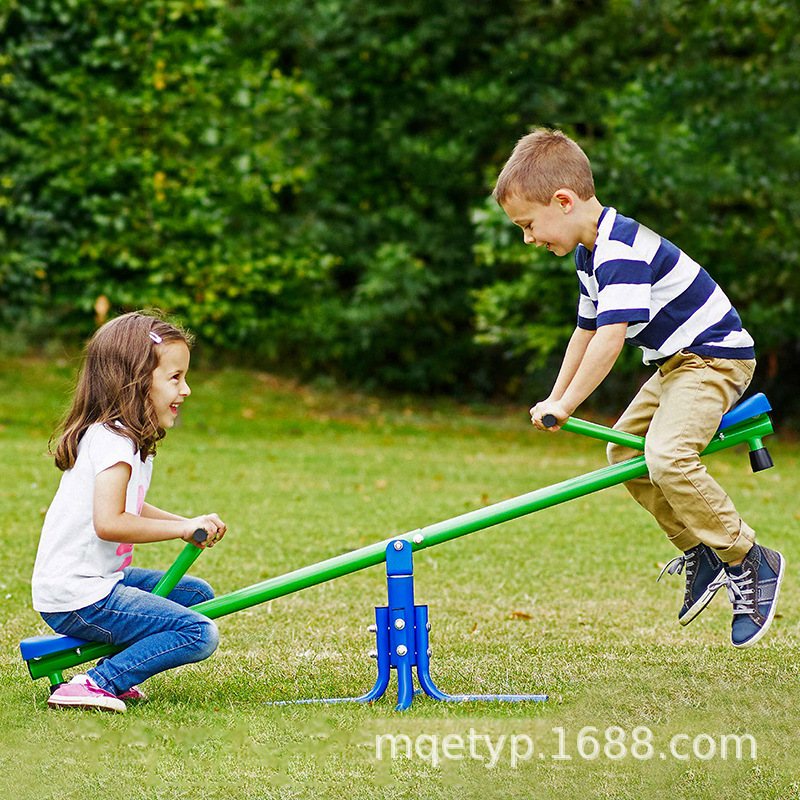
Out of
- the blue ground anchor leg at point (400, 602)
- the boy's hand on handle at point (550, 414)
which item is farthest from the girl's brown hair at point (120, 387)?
the boy's hand on handle at point (550, 414)

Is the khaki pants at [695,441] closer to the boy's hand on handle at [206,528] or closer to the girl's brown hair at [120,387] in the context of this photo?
the boy's hand on handle at [206,528]

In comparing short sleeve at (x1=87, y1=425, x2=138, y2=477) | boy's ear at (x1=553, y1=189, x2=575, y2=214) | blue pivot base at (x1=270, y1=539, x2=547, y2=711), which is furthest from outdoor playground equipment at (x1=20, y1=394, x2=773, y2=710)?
boy's ear at (x1=553, y1=189, x2=575, y2=214)

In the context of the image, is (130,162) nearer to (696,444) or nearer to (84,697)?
(84,697)

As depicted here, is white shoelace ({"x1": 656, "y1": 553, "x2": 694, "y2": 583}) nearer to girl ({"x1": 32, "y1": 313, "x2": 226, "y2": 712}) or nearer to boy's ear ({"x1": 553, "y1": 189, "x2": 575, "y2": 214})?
boy's ear ({"x1": 553, "y1": 189, "x2": 575, "y2": 214})

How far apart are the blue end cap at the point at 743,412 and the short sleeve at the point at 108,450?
6.47 ft

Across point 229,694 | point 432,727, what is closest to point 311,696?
point 229,694

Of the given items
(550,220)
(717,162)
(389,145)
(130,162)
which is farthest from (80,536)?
(389,145)

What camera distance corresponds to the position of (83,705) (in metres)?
3.60

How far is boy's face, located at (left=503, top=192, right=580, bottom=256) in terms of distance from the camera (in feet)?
12.6

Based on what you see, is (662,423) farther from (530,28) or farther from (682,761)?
(530,28)

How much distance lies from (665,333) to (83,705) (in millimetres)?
2250

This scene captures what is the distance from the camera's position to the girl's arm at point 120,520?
3.54 m

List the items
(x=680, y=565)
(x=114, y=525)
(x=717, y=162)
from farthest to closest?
(x=717, y=162), (x=680, y=565), (x=114, y=525)

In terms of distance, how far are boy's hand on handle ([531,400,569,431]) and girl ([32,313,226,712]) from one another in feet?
3.45
